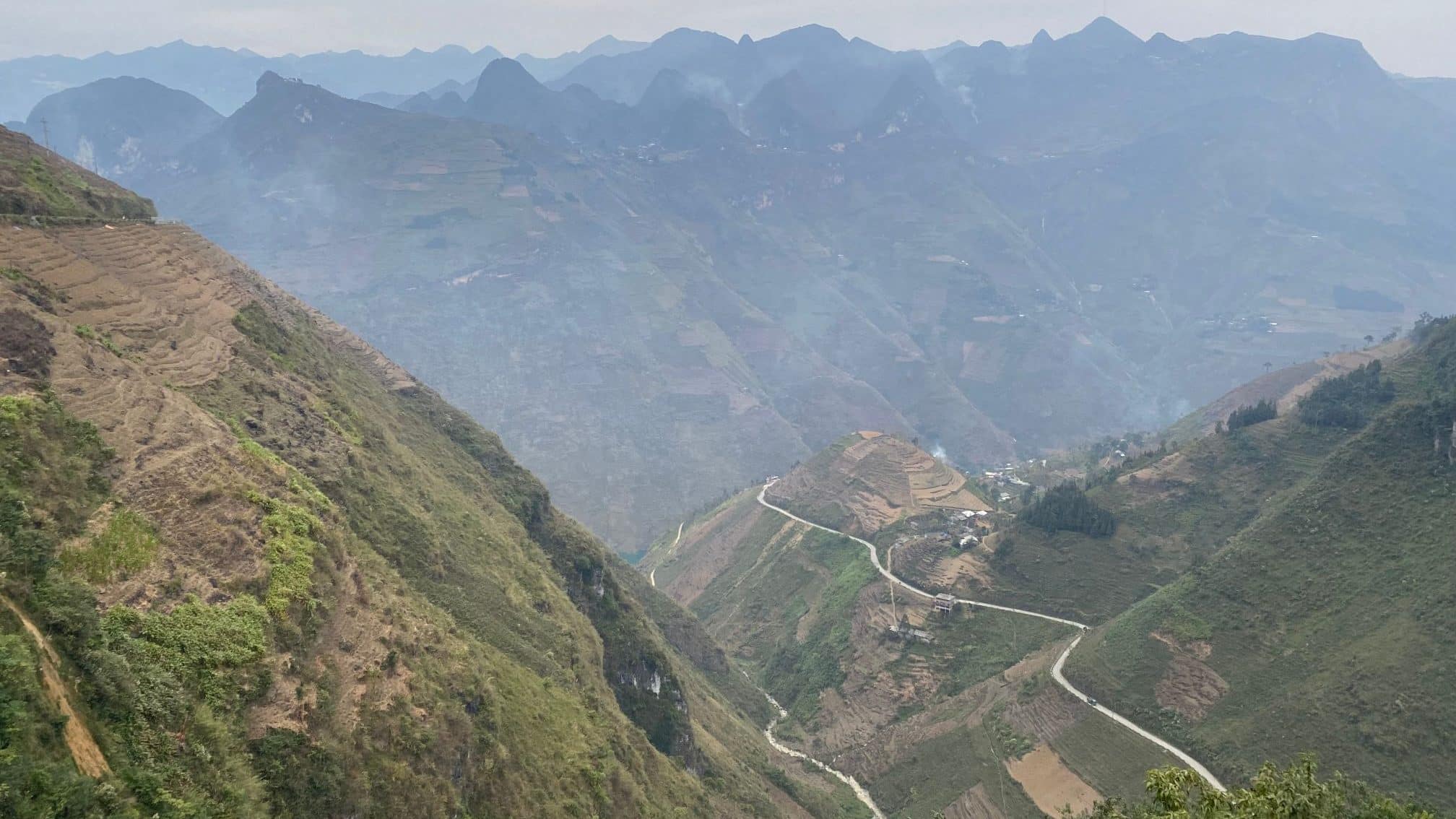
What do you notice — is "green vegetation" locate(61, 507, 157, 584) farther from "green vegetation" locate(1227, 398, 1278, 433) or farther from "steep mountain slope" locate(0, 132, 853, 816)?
"green vegetation" locate(1227, 398, 1278, 433)

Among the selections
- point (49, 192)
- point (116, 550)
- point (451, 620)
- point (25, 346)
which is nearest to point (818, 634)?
point (451, 620)

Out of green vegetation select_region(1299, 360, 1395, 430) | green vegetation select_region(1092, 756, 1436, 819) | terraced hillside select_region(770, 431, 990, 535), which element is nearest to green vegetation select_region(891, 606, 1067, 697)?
terraced hillside select_region(770, 431, 990, 535)

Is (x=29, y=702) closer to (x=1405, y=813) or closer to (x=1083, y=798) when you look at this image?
(x=1405, y=813)

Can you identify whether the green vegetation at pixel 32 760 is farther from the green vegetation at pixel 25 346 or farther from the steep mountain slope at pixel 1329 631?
the steep mountain slope at pixel 1329 631

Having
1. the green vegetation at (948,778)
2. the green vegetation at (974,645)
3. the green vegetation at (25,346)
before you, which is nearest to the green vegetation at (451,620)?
the green vegetation at (948,778)

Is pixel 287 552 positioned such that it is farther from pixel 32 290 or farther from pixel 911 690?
pixel 911 690
